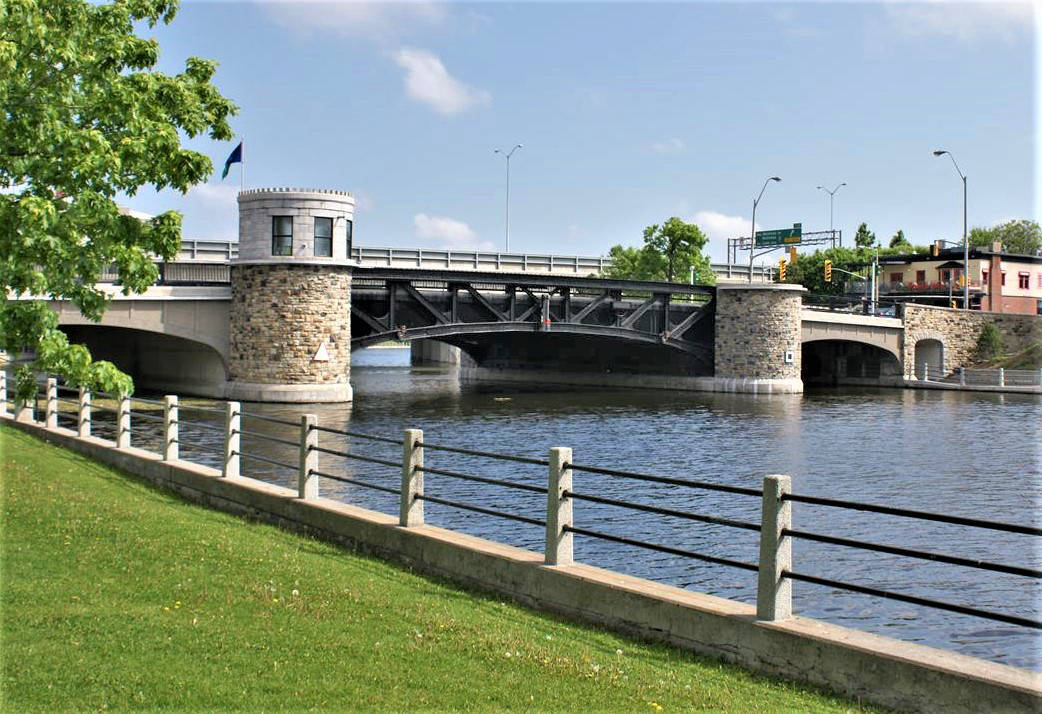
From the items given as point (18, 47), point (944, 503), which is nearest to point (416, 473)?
point (18, 47)

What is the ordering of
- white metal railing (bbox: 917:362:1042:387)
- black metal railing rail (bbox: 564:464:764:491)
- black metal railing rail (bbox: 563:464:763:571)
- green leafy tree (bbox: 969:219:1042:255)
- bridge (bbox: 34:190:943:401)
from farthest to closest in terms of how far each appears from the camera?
1. green leafy tree (bbox: 969:219:1042:255)
2. white metal railing (bbox: 917:362:1042:387)
3. bridge (bbox: 34:190:943:401)
4. black metal railing rail (bbox: 563:464:763:571)
5. black metal railing rail (bbox: 564:464:764:491)

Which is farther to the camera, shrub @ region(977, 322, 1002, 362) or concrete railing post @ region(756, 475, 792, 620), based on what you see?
shrub @ region(977, 322, 1002, 362)

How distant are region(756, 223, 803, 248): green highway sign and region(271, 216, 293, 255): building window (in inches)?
2318

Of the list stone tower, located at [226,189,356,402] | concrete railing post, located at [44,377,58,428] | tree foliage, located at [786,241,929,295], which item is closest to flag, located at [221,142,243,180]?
stone tower, located at [226,189,356,402]

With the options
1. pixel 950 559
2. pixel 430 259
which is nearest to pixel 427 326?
pixel 430 259

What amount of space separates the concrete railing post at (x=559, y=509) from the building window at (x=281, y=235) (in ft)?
145

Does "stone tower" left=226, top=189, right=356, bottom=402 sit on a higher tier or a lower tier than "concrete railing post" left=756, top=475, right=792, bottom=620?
higher

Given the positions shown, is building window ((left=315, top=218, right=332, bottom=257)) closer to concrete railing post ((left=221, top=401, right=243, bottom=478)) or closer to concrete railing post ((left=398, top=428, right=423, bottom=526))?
concrete railing post ((left=221, top=401, right=243, bottom=478))

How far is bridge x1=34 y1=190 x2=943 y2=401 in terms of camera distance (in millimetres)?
53281

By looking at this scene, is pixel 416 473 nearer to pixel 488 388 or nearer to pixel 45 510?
pixel 45 510

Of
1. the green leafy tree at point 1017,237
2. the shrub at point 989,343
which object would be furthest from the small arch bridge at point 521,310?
the green leafy tree at point 1017,237

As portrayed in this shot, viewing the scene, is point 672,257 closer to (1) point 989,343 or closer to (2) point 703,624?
(1) point 989,343

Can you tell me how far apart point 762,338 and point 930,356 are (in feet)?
69.3

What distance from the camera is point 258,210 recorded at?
176 ft
